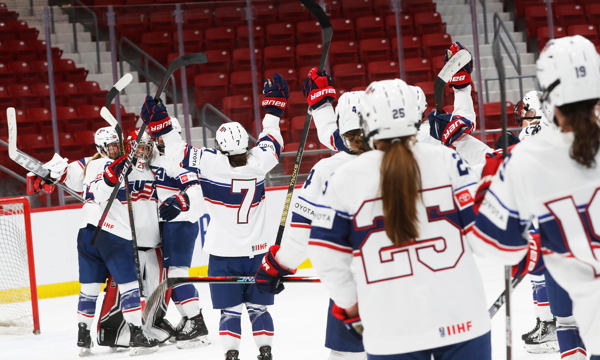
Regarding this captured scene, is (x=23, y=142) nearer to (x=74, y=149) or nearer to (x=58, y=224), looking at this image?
(x=74, y=149)

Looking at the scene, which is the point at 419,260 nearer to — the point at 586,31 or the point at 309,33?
the point at 309,33

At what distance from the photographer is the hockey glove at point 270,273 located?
2.30 m

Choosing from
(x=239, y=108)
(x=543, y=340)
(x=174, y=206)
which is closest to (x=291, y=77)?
(x=239, y=108)

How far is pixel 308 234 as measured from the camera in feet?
7.72

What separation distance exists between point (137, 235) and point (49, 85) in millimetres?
3266

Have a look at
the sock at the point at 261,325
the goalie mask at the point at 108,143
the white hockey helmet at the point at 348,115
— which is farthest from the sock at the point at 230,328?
the goalie mask at the point at 108,143

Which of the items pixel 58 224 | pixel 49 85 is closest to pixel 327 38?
pixel 58 224

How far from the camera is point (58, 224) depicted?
6.17m

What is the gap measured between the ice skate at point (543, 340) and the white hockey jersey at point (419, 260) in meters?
2.10

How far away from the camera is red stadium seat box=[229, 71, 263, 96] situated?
283 inches

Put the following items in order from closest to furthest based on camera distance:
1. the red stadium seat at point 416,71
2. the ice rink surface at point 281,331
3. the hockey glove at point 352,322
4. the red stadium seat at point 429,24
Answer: the hockey glove at point 352,322
the ice rink surface at point 281,331
the red stadium seat at point 416,71
the red stadium seat at point 429,24

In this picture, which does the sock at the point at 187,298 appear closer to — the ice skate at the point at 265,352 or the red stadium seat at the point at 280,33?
the ice skate at the point at 265,352

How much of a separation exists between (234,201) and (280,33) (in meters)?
4.31

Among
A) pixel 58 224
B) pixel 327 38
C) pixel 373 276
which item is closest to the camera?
pixel 373 276
